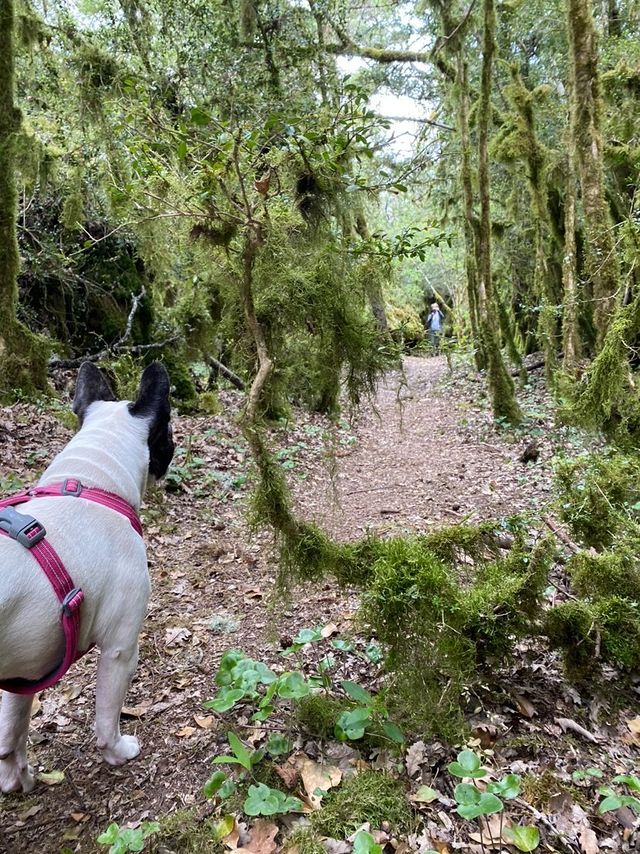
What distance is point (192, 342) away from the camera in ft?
32.1

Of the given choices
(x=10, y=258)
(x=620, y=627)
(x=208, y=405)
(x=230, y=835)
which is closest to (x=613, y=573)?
(x=620, y=627)

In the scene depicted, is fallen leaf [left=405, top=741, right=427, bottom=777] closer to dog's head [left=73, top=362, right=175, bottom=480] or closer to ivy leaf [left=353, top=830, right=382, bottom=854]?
ivy leaf [left=353, top=830, right=382, bottom=854]

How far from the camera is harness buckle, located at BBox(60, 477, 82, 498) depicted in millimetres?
2600

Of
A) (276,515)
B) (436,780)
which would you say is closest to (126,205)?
(276,515)

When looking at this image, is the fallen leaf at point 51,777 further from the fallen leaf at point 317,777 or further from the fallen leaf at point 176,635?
the fallen leaf at point 317,777

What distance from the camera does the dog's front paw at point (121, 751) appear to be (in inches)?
107

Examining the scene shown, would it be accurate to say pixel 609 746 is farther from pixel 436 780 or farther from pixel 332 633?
pixel 332 633

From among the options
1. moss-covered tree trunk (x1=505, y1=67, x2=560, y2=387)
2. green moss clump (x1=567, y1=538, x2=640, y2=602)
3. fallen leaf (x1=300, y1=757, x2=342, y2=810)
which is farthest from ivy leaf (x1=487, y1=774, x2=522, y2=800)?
moss-covered tree trunk (x1=505, y1=67, x2=560, y2=387)

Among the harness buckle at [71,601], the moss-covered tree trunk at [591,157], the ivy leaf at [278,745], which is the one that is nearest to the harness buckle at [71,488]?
the harness buckle at [71,601]

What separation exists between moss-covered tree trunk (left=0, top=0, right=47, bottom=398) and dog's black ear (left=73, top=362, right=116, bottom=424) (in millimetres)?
3970

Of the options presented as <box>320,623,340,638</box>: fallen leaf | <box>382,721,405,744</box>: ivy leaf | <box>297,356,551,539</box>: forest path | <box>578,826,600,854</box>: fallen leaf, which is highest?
<box>382,721,405,744</box>: ivy leaf

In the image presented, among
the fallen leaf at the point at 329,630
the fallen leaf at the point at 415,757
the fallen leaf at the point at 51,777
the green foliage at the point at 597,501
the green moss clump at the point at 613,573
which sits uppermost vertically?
the green foliage at the point at 597,501

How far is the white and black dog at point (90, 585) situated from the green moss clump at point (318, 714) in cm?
96

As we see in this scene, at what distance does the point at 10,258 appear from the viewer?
21.6 ft
